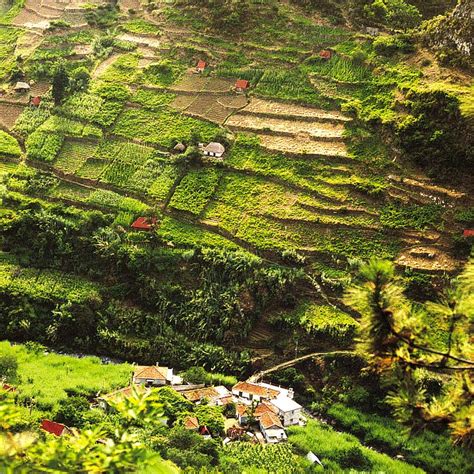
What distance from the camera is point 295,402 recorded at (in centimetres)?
2059

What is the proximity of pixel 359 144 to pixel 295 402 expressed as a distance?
11.0m

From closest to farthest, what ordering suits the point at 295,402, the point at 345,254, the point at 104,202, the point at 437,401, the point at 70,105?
1. the point at 437,401
2. the point at 295,402
3. the point at 345,254
4. the point at 104,202
5. the point at 70,105

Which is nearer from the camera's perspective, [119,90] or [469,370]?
[469,370]

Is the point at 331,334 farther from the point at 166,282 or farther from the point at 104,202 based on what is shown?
the point at 104,202

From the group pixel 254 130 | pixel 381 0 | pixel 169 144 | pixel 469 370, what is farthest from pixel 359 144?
pixel 469 370

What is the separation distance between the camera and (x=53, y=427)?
18.3m

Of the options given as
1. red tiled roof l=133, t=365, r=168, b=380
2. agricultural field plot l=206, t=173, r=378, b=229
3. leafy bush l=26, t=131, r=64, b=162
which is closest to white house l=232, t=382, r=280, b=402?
red tiled roof l=133, t=365, r=168, b=380

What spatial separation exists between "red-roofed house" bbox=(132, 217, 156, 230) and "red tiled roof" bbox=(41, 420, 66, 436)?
8539 millimetres

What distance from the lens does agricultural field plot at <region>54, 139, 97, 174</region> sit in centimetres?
2781

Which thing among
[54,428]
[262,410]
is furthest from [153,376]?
[54,428]

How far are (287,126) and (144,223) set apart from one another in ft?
24.9

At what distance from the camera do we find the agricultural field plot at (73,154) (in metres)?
27.8

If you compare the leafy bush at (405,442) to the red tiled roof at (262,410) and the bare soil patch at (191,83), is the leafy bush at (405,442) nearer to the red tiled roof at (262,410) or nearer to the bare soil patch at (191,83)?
the red tiled roof at (262,410)

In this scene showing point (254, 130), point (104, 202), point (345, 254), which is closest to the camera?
point (345, 254)
